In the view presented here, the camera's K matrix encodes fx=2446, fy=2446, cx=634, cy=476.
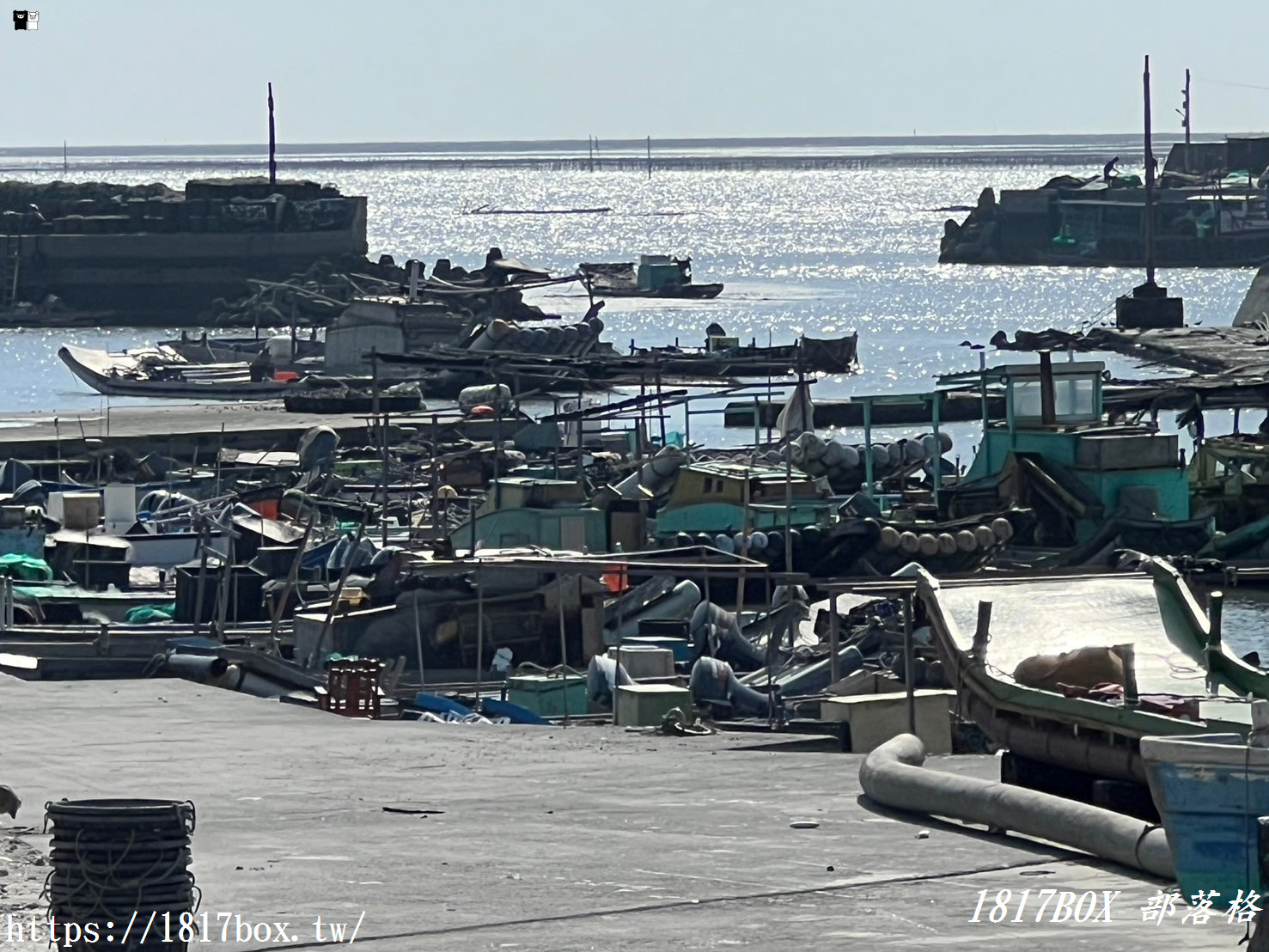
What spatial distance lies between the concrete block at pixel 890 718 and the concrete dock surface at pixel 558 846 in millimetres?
371

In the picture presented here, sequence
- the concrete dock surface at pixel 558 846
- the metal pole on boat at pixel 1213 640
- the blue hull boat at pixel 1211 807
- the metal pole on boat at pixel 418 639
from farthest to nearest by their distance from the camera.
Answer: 1. the metal pole on boat at pixel 418 639
2. the metal pole on boat at pixel 1213 640
3. the concrete dock surface at pixel 558 846
4. the blue hull boat at pixel 1211 807

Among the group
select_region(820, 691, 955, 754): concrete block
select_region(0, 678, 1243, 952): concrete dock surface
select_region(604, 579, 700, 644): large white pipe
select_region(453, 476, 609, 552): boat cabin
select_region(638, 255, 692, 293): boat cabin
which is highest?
select_region(638, 255, 692, 293): boat cabin

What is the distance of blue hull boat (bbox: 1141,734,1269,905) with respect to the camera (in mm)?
9227

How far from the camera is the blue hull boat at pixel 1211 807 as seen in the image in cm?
923

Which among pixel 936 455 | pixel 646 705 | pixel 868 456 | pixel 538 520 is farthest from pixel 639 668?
pixel 868 456

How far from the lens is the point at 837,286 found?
517ft

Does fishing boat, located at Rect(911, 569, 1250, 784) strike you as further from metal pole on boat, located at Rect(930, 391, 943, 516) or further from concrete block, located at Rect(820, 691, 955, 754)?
metal pole on boat, located at Rect(930, 391, 943, 516)

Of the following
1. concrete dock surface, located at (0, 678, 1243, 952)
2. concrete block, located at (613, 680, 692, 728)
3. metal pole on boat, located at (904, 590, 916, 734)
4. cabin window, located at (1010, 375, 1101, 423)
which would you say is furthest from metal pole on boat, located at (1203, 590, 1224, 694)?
cabin window, located at (1010, 375, 1101, 423)

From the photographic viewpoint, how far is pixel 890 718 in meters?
16.2

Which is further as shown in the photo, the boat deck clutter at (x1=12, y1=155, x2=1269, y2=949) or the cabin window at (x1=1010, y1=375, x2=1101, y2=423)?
the cabin window at (x1=1010, y1=375, x2=1101, y2=423)

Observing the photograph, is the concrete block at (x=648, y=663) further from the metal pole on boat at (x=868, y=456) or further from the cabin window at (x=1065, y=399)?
the metal pole on boat at (x=868, y=456)

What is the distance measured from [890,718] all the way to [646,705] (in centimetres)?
316

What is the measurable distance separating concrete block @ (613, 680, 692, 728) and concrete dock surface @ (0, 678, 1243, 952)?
2.48 meters

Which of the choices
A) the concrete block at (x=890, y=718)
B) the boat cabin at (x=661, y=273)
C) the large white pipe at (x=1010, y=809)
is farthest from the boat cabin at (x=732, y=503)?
the boat cabin at (x=661, y=273)
